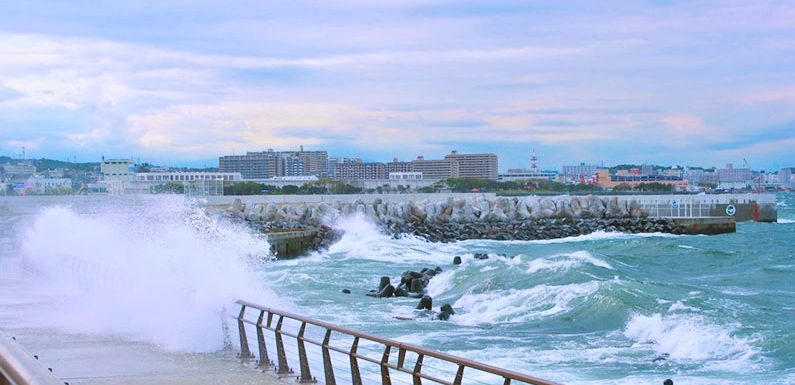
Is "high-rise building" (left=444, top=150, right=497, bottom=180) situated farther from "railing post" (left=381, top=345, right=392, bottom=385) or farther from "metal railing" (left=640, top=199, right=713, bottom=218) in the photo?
"railing post" (left=381, top=345, right=392, bottom=385)

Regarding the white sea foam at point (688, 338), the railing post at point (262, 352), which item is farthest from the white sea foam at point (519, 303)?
the railing post at point (262, 352)

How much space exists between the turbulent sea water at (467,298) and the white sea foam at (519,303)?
6 centimetres

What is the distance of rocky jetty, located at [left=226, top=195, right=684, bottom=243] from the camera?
5700cm

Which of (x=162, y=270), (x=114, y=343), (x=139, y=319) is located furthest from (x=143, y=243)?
(x=114, y=343)

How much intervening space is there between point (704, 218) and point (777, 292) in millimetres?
41532

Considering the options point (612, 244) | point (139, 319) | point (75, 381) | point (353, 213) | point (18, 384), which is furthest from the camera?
point (353, 213)

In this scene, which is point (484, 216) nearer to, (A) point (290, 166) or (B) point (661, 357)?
(B) point (661, 357)

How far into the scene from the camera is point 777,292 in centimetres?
2973

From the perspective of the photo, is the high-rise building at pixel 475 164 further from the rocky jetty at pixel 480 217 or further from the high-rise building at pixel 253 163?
the rocky jetty at pixel 480 217

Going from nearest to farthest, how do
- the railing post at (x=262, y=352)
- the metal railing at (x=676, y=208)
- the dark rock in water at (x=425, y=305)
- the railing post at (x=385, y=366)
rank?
the railing post at (x=385, y=366) → the railing post at (x=262, y=352) → the dark rock in water at (x=425, y=305) → the metal railing at (x=676, y=208)

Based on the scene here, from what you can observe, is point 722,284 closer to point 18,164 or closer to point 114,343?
point 114,343

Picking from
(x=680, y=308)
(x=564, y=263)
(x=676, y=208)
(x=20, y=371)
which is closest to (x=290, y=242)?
(x=564, y=263)

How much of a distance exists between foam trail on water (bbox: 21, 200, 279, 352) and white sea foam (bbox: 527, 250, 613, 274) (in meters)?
11.7

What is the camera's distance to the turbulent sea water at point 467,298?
1565cm
